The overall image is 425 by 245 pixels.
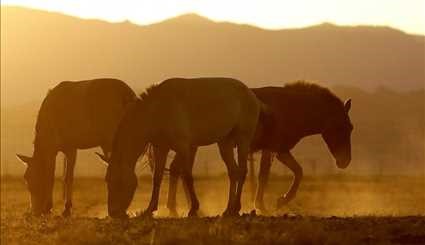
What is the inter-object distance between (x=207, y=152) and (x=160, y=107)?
267 ft

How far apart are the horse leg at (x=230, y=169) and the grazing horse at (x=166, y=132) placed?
2 centimetres

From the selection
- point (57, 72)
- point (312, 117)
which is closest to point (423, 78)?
point (57, 72)

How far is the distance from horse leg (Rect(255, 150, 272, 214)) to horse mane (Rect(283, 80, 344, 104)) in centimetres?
191

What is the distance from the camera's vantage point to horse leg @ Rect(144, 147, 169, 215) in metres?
16.6

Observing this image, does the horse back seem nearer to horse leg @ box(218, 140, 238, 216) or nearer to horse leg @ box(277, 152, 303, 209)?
horse leg @ box(218, 140, 238, 216)

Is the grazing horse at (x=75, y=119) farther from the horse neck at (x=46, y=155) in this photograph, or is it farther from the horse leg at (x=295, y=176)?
the horse leg at (x=295, y=176)

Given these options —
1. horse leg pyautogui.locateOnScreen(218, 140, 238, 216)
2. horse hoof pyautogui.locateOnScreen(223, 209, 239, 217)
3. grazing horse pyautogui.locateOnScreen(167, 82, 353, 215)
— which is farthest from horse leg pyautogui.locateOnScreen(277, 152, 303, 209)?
horse hoof pyautogui.locateOnScreen(223, 209, 239, 217)

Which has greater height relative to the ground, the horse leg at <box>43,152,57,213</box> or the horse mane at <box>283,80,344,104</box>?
the horse mane at <box>283,80,344,104</box>

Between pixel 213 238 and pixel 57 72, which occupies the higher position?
pixel 213 238

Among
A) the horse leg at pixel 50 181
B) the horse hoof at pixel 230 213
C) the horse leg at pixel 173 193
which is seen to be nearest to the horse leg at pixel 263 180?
the horse leg at pixel 173 193

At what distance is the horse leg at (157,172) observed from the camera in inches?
655

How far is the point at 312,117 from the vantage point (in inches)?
869

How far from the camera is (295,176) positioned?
2050 centimetres

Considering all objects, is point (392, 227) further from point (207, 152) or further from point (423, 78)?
point (423, 78)
